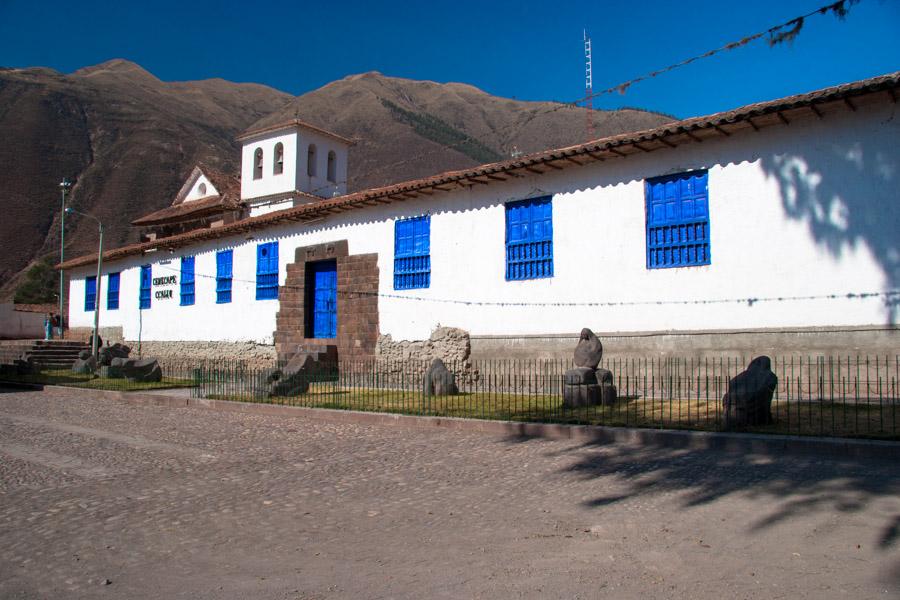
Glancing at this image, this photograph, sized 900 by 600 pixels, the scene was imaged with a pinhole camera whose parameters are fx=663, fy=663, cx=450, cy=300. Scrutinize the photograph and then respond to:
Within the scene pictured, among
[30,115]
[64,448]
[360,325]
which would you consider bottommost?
[64,448]

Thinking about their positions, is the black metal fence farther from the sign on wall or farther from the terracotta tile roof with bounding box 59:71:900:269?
the sign on wall

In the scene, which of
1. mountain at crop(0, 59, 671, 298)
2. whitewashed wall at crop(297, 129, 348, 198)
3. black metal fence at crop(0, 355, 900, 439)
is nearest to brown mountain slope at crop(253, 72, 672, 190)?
mountain at crop(0, 59, 671, 298)

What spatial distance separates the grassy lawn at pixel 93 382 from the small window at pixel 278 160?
11.3 m

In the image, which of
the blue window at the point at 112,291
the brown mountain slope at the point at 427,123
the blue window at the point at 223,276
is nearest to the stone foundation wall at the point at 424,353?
the blue window at the point at 223,276

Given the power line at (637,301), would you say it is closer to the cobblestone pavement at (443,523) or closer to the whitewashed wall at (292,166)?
the cobblestone pavement at (443,523)

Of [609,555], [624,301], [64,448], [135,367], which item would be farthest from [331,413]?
[135,367]

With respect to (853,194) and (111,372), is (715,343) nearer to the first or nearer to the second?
(853,194)

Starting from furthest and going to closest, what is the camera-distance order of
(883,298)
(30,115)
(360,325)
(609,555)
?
(30,115) < (360,325) < (883,298) < (609,555)

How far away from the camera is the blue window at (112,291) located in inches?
1021

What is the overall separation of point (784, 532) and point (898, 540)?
2.07 feet

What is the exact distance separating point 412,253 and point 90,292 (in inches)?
705

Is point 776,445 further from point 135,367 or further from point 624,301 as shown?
point 135,367

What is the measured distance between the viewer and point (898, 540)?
13.4 feet

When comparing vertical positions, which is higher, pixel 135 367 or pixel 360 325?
pixel 360 325
